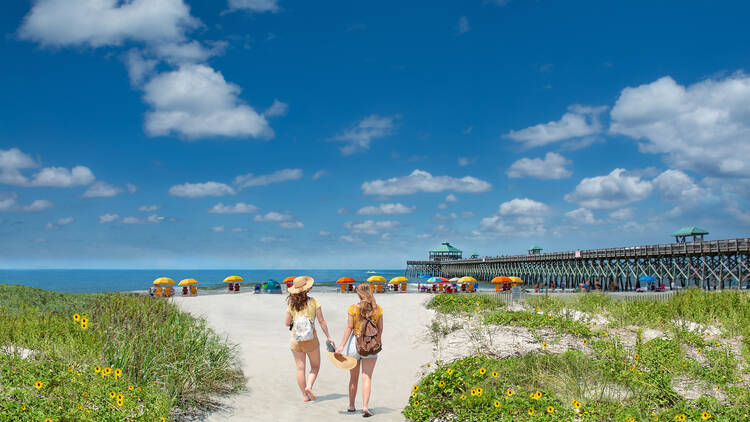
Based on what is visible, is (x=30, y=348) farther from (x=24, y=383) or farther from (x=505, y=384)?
(x=505, y=384)

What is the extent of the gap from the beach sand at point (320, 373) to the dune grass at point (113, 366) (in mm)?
562

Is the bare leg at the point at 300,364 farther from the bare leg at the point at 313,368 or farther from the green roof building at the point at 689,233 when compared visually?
the green roof building at the point at 689,233

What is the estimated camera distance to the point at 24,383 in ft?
17.9

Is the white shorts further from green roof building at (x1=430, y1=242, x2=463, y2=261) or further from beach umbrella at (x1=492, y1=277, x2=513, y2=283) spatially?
green roof building at (x1=430, y1=242, x2=463, y2=261)

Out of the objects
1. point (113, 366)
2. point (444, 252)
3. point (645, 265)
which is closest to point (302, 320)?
point (113, 366)

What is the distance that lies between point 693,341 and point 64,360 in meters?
10.9

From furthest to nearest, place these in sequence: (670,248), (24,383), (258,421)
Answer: (670,248)
(258,421)
(24,383)

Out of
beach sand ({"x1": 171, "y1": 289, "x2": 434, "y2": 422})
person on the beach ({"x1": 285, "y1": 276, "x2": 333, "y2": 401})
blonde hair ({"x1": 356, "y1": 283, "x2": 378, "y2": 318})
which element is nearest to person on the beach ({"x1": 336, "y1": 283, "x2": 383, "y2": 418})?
blonde hair ({"x1": 356, "y1": 283, "x2": 378, "y2": 318})

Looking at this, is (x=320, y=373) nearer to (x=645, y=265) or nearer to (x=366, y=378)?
(x=366, y=378)

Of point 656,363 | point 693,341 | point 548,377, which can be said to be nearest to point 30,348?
point 548,377

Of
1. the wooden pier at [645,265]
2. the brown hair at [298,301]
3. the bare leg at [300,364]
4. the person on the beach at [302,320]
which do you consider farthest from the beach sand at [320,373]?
the wooden pier at [645,265]

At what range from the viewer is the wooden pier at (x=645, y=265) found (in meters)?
35.9

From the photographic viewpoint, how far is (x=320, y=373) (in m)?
9.87

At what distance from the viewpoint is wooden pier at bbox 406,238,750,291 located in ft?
118
